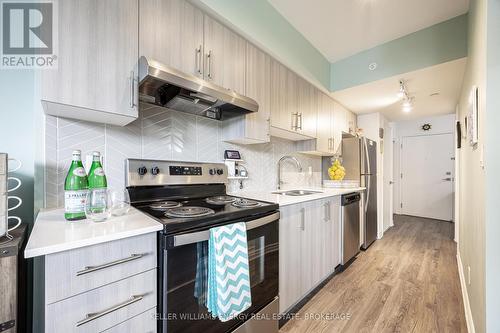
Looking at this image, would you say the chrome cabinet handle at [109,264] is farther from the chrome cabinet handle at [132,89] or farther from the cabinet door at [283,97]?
the cabinet door at [283,97]

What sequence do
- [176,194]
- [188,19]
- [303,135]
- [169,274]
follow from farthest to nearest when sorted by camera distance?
[303,135]
[176,194]
[188,19]
[169,274]

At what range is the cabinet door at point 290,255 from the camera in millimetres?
1463

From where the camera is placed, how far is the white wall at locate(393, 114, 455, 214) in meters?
4.45

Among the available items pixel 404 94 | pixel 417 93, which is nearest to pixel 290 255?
pixel 404 94

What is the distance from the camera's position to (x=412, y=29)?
2129 millimetres

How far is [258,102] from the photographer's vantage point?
1.76 meters

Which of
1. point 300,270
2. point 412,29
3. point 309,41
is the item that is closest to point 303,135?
point 309,41

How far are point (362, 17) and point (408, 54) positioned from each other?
69cm

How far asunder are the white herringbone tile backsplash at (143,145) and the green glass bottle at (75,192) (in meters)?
0.27

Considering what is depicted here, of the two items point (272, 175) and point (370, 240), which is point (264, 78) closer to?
point (272, 175)

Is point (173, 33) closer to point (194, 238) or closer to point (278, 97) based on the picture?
point (278, 97)

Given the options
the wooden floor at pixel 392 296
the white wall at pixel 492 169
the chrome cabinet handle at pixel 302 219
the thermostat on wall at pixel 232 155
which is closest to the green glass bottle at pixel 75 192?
the thermostat on wall at pixel 232 155

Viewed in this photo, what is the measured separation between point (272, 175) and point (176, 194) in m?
1.19

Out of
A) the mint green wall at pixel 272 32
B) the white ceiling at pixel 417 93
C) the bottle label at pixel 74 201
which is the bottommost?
the bottle label at pixel 74 201
